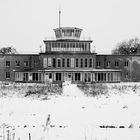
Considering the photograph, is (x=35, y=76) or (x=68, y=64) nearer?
(x=68, y=64)

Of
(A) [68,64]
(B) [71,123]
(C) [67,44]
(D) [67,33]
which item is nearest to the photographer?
(B) [71,123]

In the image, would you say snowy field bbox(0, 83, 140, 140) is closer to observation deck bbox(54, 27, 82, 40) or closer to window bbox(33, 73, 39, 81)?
window bbox(33, 73, 39, 81)

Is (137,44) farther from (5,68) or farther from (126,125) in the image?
(126,125)

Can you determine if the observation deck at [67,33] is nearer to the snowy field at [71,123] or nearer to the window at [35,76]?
the window at [35,76]

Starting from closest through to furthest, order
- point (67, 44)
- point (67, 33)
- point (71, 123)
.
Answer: point (71, 123) < point (67, 44) < point (67, 33)

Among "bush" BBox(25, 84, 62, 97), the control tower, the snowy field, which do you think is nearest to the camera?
the snowy field

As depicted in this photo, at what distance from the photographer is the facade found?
189ft

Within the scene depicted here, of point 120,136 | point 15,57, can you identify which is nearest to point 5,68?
point 15,57

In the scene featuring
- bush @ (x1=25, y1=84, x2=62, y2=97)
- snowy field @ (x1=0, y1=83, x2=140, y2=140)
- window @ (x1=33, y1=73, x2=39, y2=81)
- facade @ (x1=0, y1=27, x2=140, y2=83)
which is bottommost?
snowy field @ (x1=0, y1=83, x2=140, y2=140)

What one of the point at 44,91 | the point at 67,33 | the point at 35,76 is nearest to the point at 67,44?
the point at 67,33

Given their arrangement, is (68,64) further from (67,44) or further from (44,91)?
(44,91)

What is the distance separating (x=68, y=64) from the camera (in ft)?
191

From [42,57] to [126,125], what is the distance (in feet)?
139

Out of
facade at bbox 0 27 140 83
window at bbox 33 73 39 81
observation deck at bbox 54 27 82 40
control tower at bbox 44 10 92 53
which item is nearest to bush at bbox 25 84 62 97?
facade at bbox 0 27 140 83
